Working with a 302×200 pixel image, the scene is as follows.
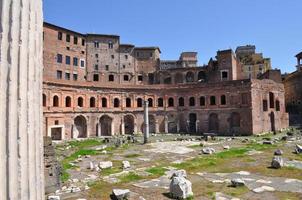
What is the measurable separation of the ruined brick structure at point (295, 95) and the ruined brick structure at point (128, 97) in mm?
6557

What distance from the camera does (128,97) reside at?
40406 mm

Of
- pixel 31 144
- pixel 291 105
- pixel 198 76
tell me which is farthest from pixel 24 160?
pixel 291 105

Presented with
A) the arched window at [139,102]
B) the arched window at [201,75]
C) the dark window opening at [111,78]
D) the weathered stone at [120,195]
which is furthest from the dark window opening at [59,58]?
the weathered stone at [120,195]

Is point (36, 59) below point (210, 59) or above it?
below

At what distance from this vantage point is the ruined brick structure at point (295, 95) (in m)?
44.9

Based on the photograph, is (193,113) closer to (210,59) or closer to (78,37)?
(210,59)

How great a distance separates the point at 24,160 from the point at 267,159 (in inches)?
666

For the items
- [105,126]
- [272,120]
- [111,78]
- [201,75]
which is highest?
[201,75]

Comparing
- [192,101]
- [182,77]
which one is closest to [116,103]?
[192,101]

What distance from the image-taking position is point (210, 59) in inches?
1896

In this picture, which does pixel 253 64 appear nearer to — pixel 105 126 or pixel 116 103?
pixel 116 103

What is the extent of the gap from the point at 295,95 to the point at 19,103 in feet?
174

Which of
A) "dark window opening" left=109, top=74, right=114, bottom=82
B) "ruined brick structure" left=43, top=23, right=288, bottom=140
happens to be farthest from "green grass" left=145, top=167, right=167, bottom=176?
"dark window opening" left=109, top=74, right=114, bottom=82

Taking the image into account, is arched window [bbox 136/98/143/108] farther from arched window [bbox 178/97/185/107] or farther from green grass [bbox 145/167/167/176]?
green grass [bbox 145/167/167/176]
